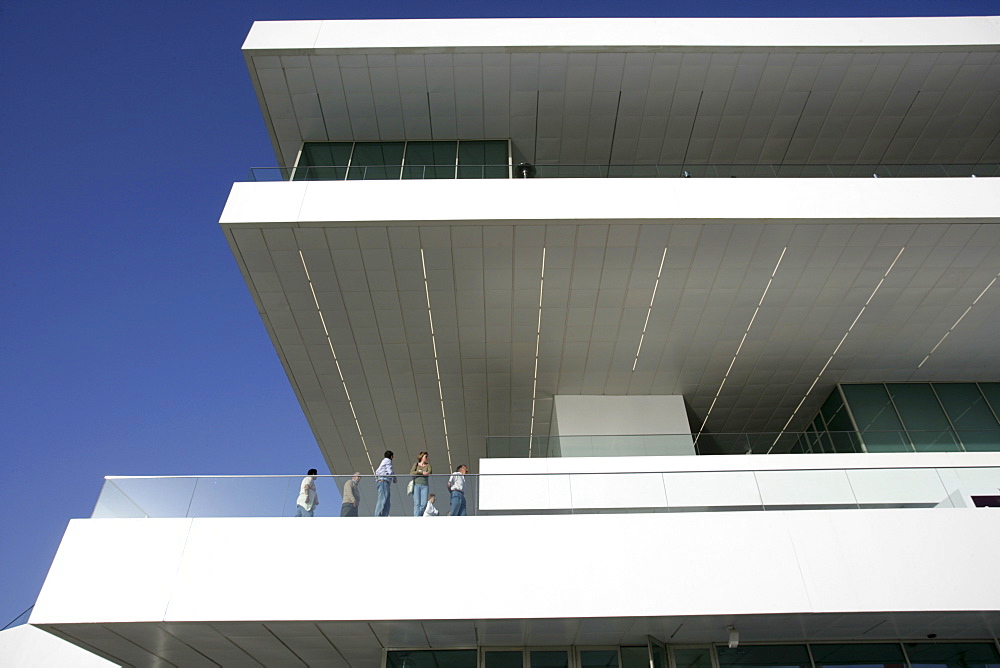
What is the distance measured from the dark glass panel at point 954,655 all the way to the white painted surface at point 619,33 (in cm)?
945

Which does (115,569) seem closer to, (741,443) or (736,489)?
(736,489)

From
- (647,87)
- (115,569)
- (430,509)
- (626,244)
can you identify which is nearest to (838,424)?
(626,244)

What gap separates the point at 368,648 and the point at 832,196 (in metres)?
9.25

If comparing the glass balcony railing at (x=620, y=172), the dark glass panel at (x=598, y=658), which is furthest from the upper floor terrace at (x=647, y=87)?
the dark glass panel at (x=598, y=658)

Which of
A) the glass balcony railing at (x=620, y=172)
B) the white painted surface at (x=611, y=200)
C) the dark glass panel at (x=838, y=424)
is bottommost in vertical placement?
the dark glass panel at (x=838, y=424)

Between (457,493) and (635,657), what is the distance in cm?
304

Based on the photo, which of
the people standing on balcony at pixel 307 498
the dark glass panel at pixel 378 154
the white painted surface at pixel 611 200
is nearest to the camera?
the people standing on balcony at pixel 307 498

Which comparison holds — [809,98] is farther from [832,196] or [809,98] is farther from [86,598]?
[86,598]

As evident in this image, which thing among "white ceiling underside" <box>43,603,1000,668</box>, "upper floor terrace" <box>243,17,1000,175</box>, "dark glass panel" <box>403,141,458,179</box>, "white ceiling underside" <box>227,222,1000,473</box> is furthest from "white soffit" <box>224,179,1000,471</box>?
"white ceiling underside" <box>43,603,1000,668</box>

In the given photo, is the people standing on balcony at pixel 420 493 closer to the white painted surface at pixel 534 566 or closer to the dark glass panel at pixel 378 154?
the white painted surface at pixel 534 566

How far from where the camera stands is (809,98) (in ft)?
42.5

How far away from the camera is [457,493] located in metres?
8.47

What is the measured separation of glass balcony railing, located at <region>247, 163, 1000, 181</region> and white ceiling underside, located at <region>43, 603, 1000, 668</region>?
6477 mm

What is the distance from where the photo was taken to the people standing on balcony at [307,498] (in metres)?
8.26
